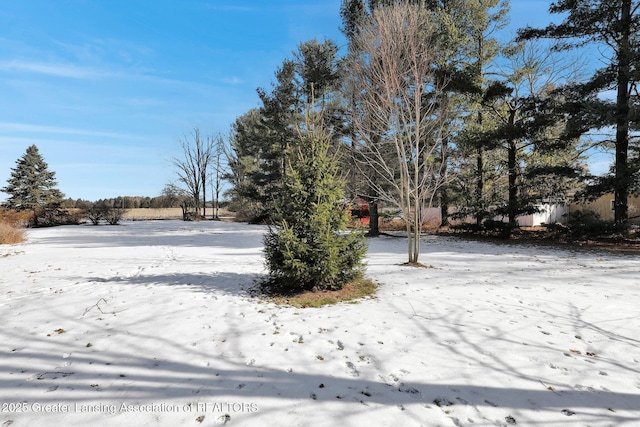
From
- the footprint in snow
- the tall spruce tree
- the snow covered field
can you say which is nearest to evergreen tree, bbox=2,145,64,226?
the snow covered field

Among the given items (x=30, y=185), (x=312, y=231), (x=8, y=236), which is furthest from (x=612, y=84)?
(x=30, y=185)

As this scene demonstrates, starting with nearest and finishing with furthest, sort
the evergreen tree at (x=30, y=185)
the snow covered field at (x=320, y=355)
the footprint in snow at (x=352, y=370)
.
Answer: the snow covered field at (x=320, y=355) < the footprint in snow at (x=352, y=370) < the evergreen tree at (x=30, y=185)

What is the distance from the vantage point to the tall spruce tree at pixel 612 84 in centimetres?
1058

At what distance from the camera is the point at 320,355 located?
3283 millimetres

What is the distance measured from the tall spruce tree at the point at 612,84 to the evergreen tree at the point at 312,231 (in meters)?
10.9

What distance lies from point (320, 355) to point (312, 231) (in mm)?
2440

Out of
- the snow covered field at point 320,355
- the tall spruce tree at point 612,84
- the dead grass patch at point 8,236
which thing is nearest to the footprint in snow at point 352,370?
the snow covered field at point 320,355

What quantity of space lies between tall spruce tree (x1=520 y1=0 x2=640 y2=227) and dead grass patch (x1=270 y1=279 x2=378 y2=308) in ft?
36.2

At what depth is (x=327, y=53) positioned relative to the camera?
1808cm

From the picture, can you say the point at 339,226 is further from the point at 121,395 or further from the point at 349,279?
the point at 121,395

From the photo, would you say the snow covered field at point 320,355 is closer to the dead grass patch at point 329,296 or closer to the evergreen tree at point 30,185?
the dead grass patch at point 329,296

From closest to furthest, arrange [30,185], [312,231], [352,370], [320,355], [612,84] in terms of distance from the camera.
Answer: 1. [352,370]
2. [320,355]
3. [312,231]
4. [612,84]
5. [30,185]

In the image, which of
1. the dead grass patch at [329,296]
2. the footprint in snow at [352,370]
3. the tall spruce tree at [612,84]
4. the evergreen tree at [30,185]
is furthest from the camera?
the evergreen tree at [30,185]

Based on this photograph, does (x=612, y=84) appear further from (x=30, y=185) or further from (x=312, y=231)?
(x=30, y=185)
